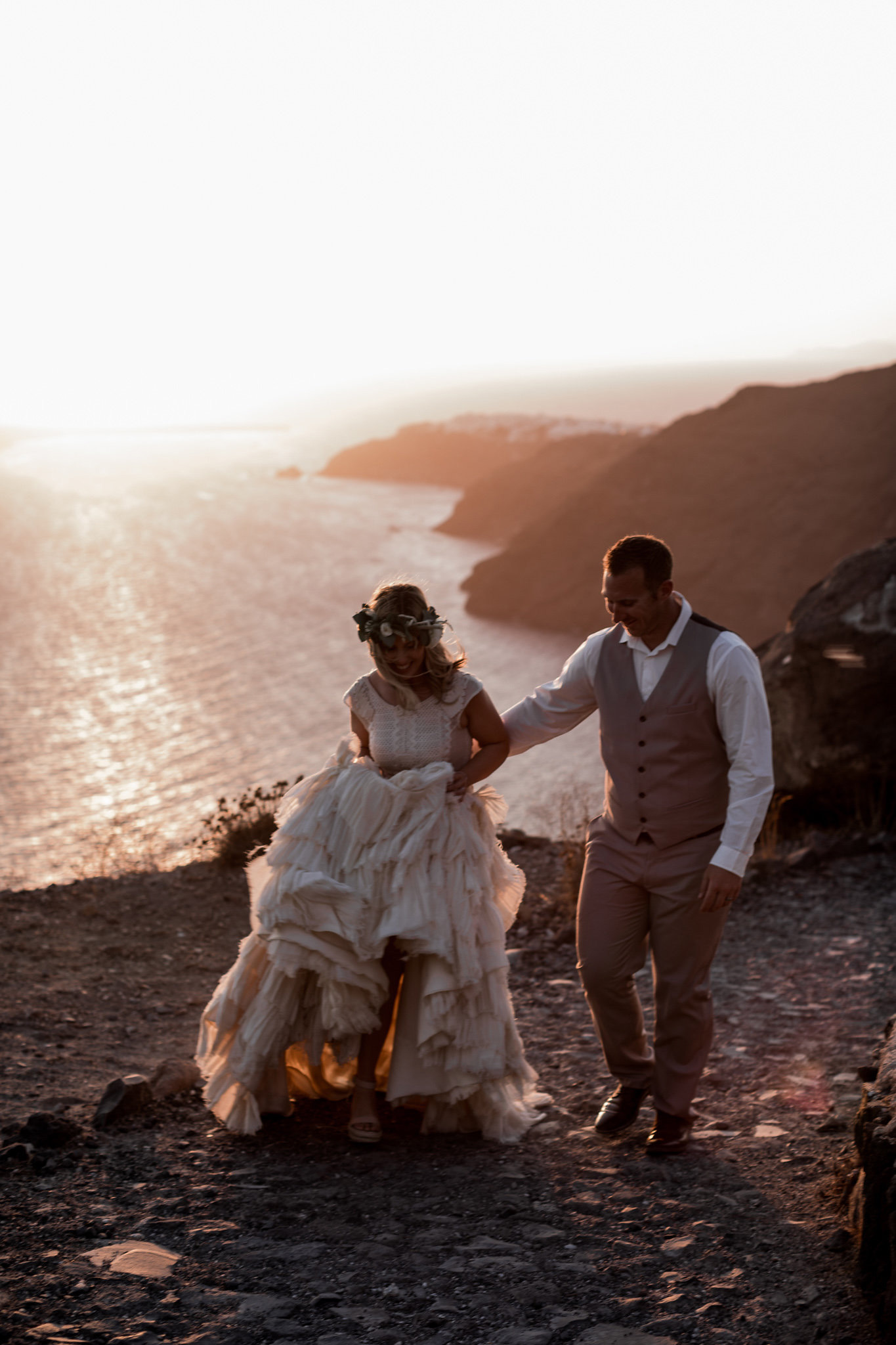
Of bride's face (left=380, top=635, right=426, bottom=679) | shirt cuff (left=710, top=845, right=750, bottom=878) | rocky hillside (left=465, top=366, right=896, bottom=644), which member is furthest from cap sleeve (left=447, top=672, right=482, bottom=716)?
rocky hillside (left=465, top=366, right=896, bottom=644)

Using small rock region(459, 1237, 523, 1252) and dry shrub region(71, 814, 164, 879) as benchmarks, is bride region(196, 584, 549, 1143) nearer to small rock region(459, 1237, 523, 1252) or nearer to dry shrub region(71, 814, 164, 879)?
small rock region(459, 1237, 523, 1252)

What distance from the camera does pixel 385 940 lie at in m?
3.86

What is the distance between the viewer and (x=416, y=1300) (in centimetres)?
300

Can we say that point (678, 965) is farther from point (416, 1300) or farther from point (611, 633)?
point (416, 1300)

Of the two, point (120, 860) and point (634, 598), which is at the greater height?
point (634, 598)

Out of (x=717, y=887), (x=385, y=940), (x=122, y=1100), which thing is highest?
(x=717, y=887)

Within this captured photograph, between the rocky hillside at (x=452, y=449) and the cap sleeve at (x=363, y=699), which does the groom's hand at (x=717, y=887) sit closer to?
the cap sleeve at (x=363, y=699)

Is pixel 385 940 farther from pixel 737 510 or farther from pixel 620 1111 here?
pixel 737 510

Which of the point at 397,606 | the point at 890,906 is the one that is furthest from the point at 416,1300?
the point at 890,906

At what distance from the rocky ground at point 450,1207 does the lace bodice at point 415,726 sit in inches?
50.8

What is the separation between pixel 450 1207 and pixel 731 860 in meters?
1.33

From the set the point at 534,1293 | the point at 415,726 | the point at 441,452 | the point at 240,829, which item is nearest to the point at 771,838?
the point at 240,829

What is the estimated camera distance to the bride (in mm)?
3850

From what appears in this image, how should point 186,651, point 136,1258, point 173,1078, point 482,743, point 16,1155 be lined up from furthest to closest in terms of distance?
point 186,651
point 173,1078
point 482,743
point 16,1155
point 136,1258
